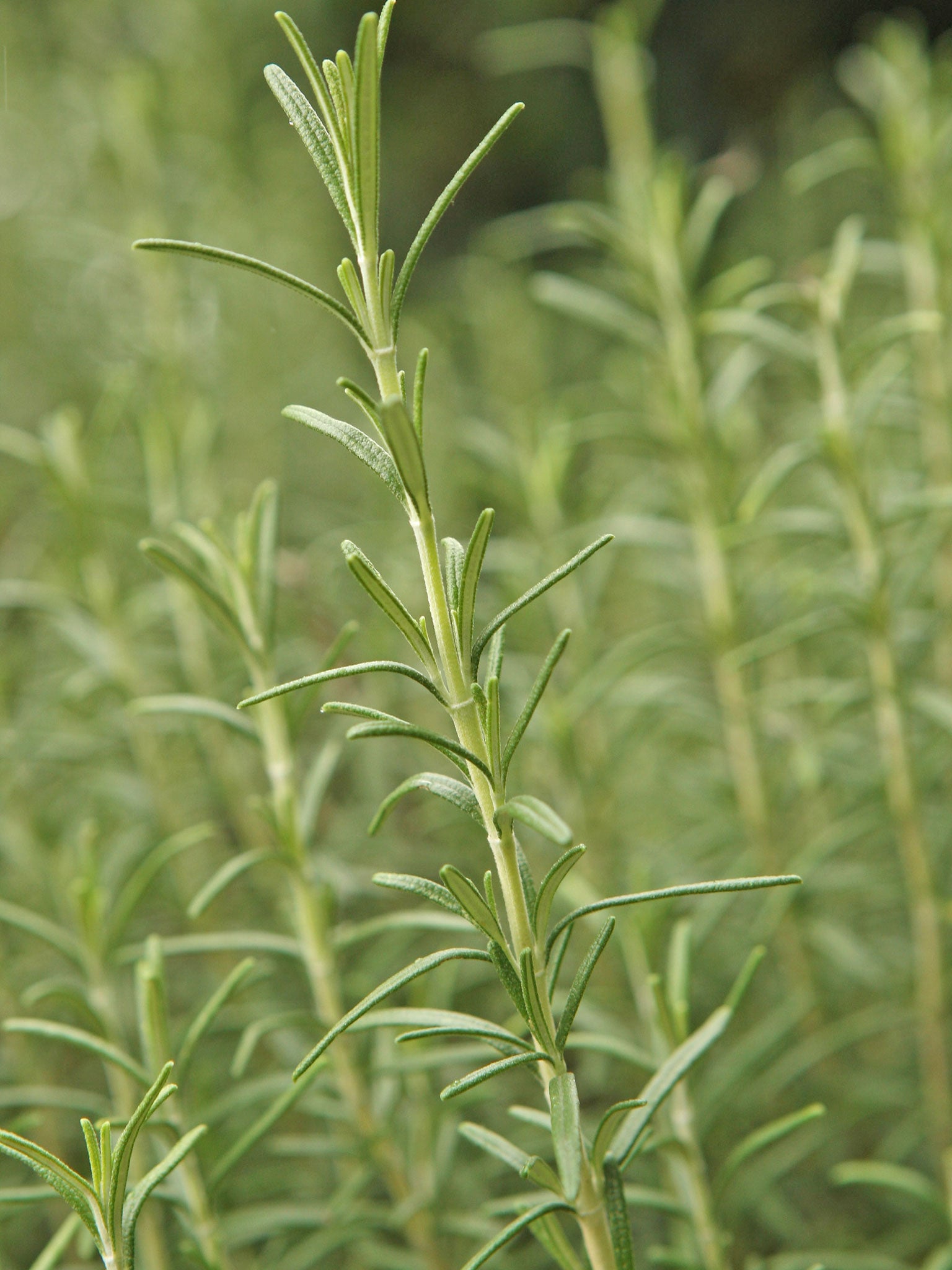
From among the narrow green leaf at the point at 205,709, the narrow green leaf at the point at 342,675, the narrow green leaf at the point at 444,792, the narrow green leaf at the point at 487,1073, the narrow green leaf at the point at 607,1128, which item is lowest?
the narrow green leaf at the point at 607,1128

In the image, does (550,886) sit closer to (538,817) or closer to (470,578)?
(538,817)

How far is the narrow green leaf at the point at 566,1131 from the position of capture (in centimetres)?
49

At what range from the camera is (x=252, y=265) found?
521mm

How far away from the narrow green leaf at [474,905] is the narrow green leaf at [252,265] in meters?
0.29

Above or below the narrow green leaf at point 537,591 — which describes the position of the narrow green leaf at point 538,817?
below

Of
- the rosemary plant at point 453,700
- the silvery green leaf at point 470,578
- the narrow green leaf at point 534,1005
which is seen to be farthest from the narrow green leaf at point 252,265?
the narrow green leaf at point 534,1005

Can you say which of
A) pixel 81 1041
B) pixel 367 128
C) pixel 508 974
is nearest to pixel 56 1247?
pixel 81 1041

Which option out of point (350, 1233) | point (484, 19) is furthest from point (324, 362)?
point (350, 1233)

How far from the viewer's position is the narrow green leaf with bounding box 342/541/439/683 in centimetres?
51

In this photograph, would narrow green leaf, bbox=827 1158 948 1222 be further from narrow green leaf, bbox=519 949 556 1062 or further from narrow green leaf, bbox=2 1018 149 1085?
narrow green leaf, bbox=2 1018 149 1085

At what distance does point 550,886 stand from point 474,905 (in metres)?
0.04

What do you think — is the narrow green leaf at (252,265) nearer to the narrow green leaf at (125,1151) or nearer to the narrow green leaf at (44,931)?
the narrow green leaf at (125,1151)

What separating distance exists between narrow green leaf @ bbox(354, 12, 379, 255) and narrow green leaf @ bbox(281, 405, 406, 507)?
0.30ft

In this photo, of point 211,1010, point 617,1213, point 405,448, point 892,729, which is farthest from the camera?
point 892,729
